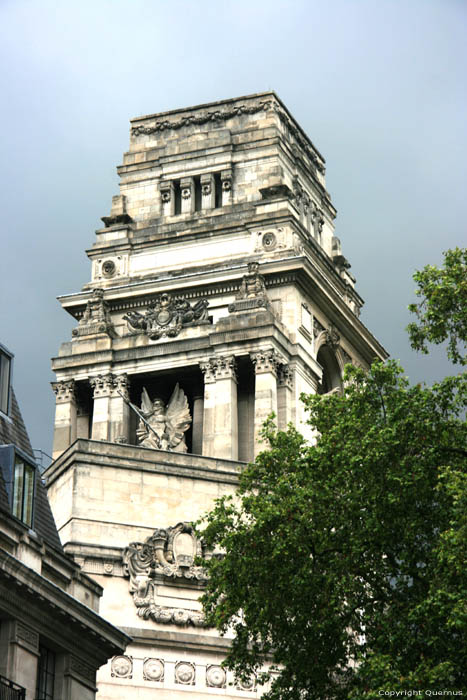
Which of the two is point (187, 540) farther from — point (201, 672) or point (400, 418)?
point (400, 418)

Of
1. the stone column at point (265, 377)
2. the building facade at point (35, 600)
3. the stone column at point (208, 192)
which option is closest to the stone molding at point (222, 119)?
the stone column at point (208, 192)

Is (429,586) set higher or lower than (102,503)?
lower

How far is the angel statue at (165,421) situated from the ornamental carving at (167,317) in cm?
290

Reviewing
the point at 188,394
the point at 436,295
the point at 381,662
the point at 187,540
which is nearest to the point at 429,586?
the point at 381,662

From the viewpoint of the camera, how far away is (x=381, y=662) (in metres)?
35.9

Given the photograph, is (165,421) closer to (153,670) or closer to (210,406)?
(210,406)

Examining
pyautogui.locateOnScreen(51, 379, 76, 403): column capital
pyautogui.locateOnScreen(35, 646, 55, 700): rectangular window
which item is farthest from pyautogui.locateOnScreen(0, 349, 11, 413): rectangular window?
pyautogui.locateOnScreen(51, 379, 76, 403): column capital

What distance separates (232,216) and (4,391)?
139ft

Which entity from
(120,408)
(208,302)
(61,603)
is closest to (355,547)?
(61,603)

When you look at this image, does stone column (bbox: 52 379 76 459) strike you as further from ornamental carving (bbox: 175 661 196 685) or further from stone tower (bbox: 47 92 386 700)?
ornamental carving (bbox: 175 661 196 685)

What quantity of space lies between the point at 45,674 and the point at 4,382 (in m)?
7.22

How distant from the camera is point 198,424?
7469 centimetres

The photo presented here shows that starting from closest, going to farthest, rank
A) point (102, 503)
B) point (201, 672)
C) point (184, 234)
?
1. point (201, 672)
2. point (102, 503)
3. point (184, 234)

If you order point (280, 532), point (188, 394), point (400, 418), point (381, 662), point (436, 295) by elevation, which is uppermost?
point (188, 394)
